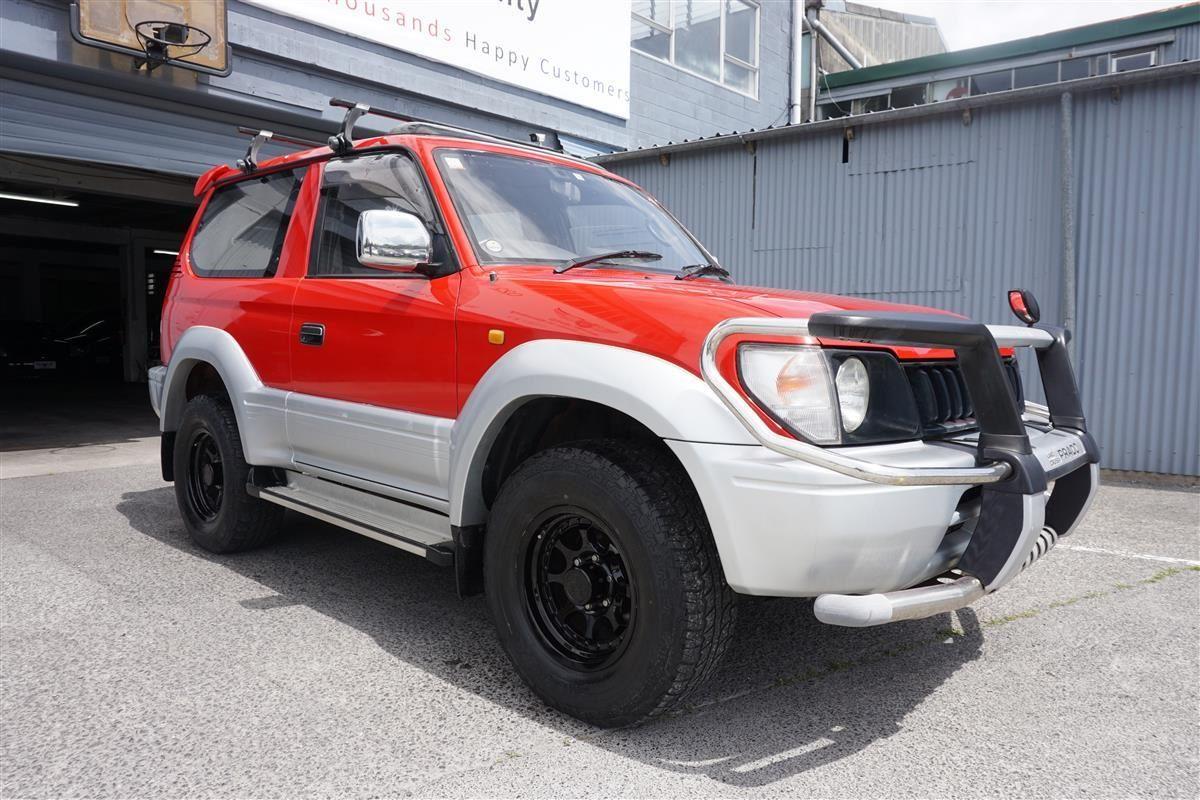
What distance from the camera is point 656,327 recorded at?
2574mm

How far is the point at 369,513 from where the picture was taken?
3.64 metres

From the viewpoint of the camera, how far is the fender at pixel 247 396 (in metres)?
4.09

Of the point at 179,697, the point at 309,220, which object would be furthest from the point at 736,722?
the point at 309,220

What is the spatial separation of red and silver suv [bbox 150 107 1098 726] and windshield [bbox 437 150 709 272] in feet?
0.04

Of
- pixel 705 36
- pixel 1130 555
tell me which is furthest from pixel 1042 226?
pixel 705 36

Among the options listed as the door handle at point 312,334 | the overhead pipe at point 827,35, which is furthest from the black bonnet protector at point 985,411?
the overhead pipe at point 827,35

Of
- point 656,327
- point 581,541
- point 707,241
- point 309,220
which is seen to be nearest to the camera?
point 656,327

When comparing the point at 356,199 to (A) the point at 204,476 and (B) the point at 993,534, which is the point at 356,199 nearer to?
(A) the point at 204,476

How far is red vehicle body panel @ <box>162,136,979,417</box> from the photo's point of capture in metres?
2.63

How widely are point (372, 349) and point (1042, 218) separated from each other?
653 cm

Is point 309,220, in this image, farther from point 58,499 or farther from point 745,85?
point 745,85

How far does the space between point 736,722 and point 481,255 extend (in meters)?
1.82

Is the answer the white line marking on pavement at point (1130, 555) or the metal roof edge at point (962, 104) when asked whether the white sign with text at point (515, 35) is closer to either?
the metal roof edge at point (962, 104)

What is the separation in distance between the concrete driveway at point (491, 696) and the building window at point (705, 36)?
11177 mm
